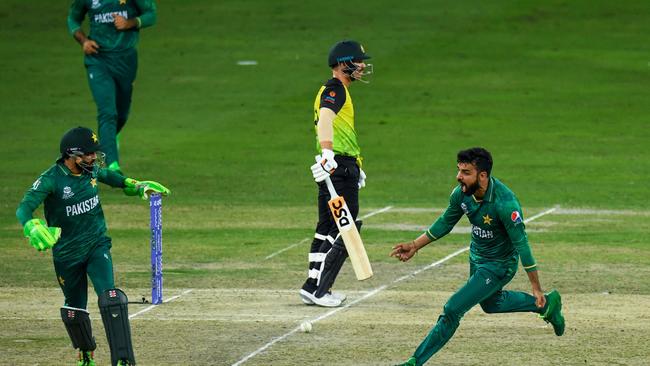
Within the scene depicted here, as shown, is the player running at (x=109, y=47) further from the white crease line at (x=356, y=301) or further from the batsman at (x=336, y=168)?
the batsman at (x=336, y=168)

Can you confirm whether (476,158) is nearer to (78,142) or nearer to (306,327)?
(306,327)

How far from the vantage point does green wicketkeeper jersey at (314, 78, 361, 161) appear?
46.9 feet

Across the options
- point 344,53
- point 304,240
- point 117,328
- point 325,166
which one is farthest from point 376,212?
point 117,328

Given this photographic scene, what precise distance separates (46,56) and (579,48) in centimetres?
1277

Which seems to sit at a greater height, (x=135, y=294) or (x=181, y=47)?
(x=135, y=294)

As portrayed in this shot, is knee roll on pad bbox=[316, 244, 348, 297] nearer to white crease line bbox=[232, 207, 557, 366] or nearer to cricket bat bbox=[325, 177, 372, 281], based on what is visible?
white crease line bbox=[232, 207, 557, 366]

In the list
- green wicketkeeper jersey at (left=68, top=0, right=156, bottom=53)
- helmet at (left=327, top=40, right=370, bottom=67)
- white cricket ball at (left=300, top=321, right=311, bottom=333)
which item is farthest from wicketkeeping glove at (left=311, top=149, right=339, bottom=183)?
green wicketkeeper jersey at (left=68, top=0, right=156, bottom=53)

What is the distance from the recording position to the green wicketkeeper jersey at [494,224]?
37.8ft

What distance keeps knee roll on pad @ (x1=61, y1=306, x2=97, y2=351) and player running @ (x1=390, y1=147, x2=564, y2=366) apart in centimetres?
254

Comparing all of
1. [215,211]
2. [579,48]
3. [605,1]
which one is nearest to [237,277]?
[215,211]

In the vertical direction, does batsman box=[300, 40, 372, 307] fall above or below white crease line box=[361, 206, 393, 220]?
above

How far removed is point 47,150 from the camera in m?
26.0

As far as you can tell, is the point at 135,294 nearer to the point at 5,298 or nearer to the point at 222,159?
the point at 5,298

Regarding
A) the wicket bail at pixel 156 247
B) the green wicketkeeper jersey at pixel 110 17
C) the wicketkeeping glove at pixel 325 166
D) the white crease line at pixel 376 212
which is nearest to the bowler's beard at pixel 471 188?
the wicketkeeping glove at pixel 325 166
